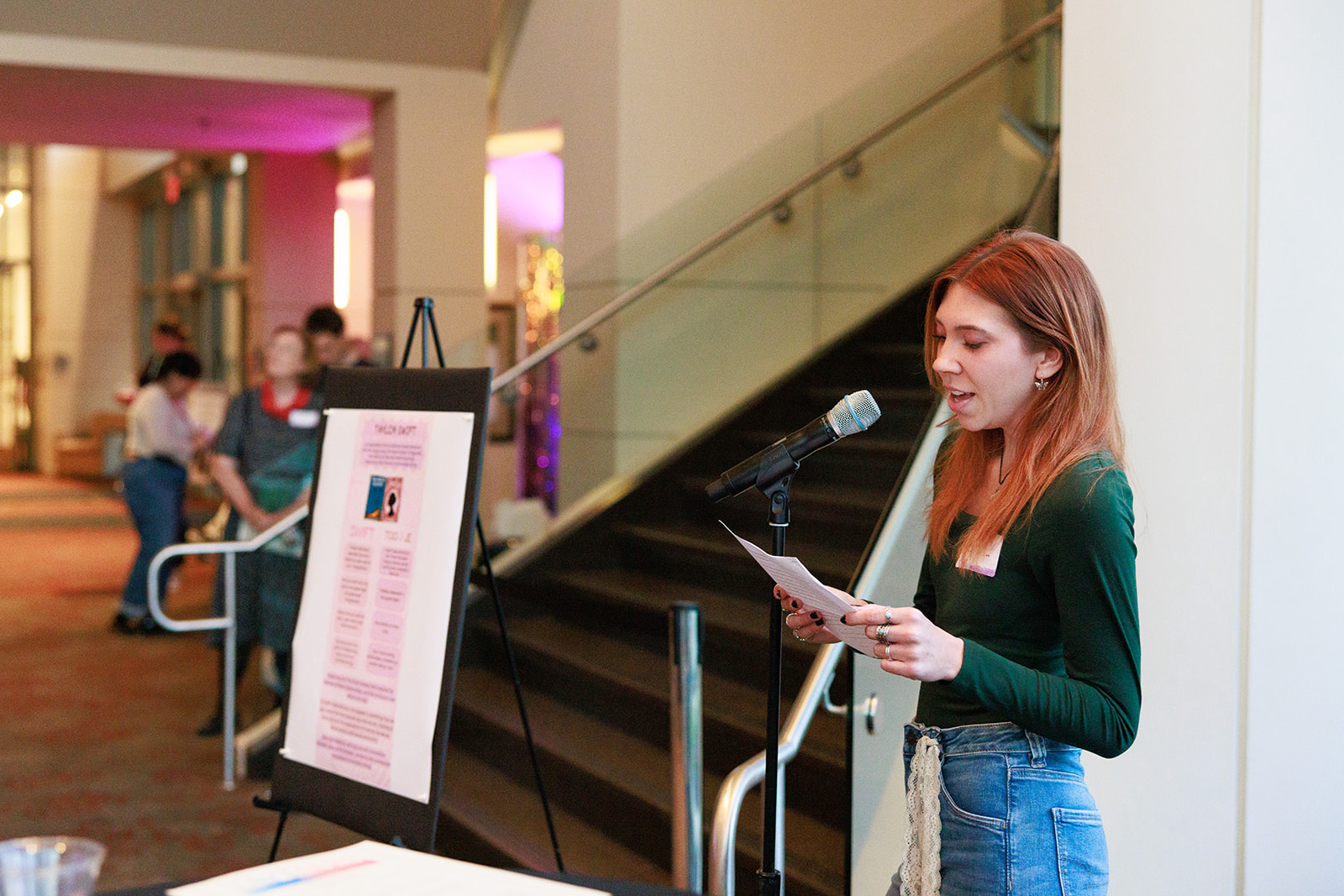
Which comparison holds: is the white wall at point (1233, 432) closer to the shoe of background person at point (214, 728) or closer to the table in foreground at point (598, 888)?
the table in foreground at point (598, 888)

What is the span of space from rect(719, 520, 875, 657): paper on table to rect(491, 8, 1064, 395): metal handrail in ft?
12.2

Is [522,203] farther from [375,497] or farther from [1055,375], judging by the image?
[1055,375]

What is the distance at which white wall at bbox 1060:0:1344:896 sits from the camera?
2.39 metres

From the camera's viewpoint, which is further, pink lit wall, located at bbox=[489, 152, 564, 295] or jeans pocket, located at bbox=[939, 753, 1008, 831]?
pink lit wall, located at bbox=[489, 152, 564, 295]

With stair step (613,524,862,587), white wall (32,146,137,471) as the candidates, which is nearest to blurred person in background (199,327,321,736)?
stair step (613,524,862,587)

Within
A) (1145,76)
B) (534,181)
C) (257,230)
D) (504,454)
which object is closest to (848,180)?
(504,454)

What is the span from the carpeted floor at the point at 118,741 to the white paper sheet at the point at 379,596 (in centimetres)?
154

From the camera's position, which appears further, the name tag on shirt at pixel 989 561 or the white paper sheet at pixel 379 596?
the white paper sheet at pixel 379 596

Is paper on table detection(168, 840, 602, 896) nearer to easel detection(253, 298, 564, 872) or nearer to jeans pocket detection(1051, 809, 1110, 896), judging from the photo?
jeans pocket detection(1051, 809, 1110, 896)

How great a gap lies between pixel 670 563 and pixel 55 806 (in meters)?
2.50

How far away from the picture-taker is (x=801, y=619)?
1.73 meters

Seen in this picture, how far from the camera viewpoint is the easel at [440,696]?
2369 mm

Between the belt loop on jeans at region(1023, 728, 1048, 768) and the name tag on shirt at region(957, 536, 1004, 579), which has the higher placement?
the name tag on shirt at region(957, 536, 1004, 579)

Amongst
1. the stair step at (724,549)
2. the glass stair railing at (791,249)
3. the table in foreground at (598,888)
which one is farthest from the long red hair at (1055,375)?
the glass stair railing at (791,249)
